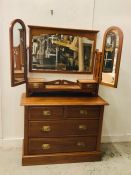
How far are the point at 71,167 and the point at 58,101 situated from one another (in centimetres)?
81

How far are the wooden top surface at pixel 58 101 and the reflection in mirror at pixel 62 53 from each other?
409 millimetres

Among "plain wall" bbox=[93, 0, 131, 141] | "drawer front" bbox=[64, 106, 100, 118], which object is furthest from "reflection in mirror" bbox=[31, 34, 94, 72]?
"drawer front" bbox=[64, 106, 100, 118]

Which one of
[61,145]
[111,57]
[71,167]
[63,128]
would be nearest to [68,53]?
[111,57]

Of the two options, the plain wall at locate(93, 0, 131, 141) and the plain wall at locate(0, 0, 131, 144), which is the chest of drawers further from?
the plain wall at locate(93, 0, 131, 141)

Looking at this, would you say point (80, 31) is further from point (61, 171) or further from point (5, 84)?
point (61, 171)

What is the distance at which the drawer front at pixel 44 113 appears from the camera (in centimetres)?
231

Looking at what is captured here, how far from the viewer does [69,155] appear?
249 centimetres

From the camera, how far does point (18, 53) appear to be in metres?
2.35

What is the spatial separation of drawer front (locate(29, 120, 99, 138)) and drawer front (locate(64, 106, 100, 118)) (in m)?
0.07

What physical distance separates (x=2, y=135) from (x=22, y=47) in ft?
4.04

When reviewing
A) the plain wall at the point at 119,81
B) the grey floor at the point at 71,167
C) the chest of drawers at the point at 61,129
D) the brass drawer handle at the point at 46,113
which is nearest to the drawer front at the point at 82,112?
the chest of drawers at the point at 61,129

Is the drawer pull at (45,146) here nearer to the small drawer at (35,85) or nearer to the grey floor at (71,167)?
the grey floor at (71,167)

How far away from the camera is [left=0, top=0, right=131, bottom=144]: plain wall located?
2473mm

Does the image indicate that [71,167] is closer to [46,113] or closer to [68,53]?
[46,113]
